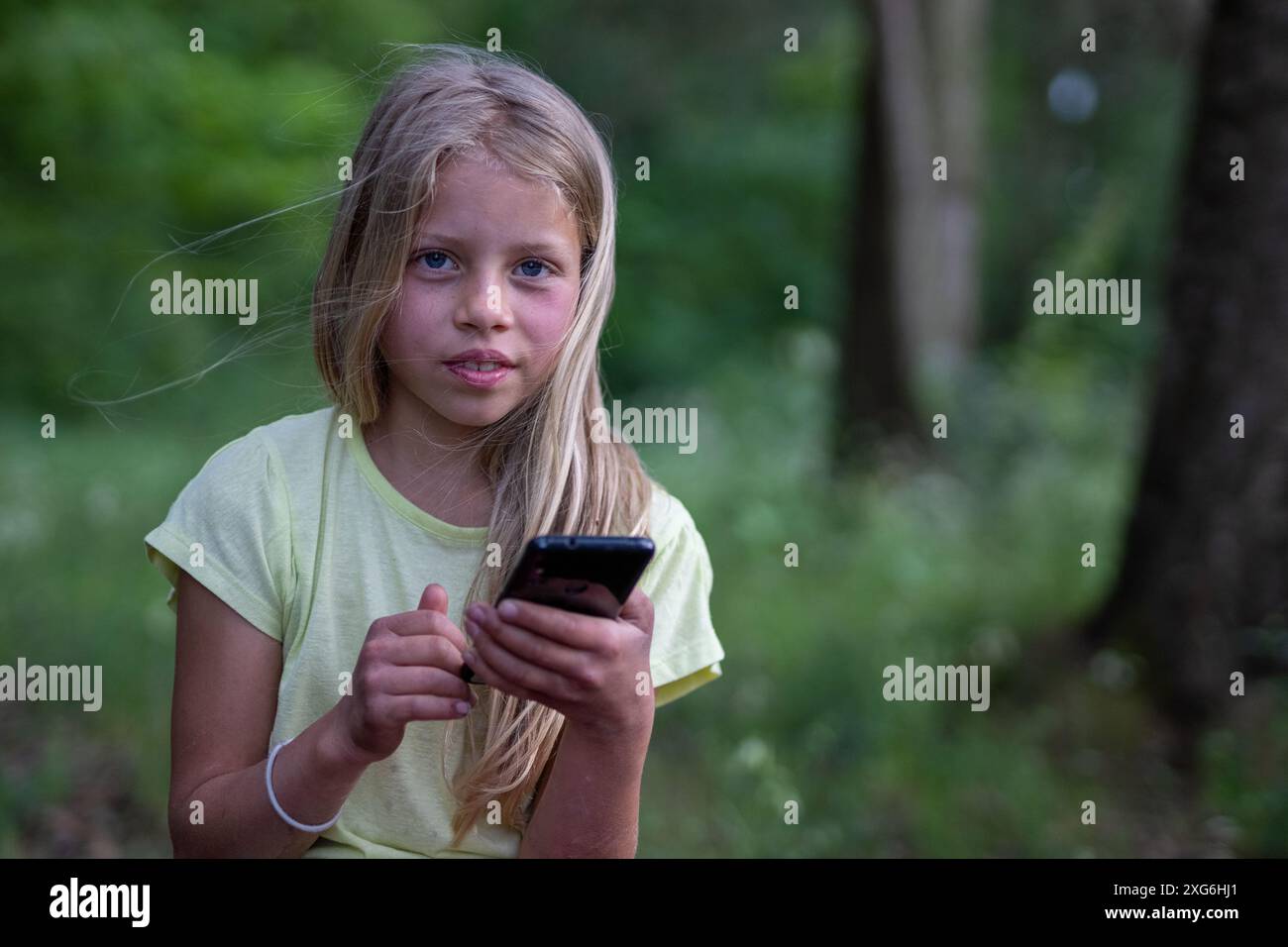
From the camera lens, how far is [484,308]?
6.51 ft

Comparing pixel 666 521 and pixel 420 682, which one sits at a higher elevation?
pixel 666 521

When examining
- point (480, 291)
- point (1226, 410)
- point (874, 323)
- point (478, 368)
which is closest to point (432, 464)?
point (478, 368)

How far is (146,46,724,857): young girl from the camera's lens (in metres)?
2.01

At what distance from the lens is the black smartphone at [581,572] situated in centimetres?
170

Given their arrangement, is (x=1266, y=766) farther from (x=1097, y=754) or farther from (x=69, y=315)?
(x=69, y=315)

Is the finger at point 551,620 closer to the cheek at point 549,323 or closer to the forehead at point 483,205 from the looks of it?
the cheek at point 549,323

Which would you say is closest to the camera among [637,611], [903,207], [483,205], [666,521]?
[637,611]

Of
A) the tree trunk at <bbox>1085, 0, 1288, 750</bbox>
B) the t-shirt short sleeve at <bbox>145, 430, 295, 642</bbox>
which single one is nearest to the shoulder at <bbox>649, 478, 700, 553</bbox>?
the t-shirt short sleeve at <bbox>145, 430, 295, 642</bbox>

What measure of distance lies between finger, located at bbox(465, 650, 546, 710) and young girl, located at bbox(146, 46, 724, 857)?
0.12m

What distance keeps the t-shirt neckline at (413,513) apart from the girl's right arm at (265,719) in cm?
27

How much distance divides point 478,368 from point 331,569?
386 millimetres

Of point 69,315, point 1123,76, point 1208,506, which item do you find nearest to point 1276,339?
point 1208,506

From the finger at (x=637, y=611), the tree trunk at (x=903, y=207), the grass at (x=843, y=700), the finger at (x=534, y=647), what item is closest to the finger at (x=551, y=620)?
the finger at (x=534, y=647)

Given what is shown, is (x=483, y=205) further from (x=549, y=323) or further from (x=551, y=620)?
(x=551, y=620)
